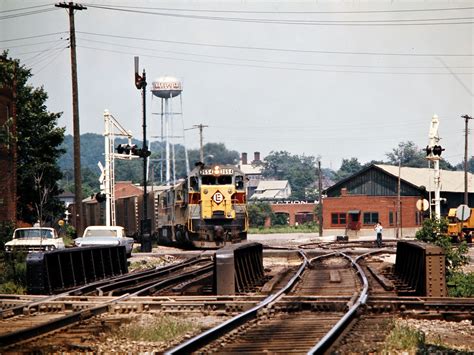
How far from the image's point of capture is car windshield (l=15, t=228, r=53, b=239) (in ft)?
114

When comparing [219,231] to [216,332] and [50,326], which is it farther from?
[216,332]

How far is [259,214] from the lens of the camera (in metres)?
128

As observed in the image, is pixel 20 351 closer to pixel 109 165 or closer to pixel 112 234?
pixel 112 234

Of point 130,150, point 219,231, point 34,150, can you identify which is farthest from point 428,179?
point 219,231

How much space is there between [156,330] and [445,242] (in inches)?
632

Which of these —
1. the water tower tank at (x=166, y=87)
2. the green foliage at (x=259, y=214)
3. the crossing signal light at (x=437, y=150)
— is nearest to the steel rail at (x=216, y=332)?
the crossing signal light at (x=437, y=150)

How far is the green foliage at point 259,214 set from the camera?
12794cm

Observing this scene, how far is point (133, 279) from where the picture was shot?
77.1ft

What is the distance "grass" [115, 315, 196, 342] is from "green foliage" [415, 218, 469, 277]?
1224cm

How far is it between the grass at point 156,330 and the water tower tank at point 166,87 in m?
139

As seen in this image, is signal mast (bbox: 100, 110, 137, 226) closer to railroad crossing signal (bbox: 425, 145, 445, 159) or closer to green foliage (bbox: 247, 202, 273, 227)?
railroad crossing signal (bbox: 425, 145, 445, 159)

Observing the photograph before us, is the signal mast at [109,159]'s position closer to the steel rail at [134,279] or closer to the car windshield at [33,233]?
the car windshield at [33,233]

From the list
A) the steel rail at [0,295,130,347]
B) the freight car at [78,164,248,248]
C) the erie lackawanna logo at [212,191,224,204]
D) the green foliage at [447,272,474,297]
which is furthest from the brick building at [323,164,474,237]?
the steel rail at [0,295,130,347]

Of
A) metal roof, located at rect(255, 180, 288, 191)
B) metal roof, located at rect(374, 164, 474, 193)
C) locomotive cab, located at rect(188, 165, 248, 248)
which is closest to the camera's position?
locomotive cab, located at rect(188, 165, 248, 248)
